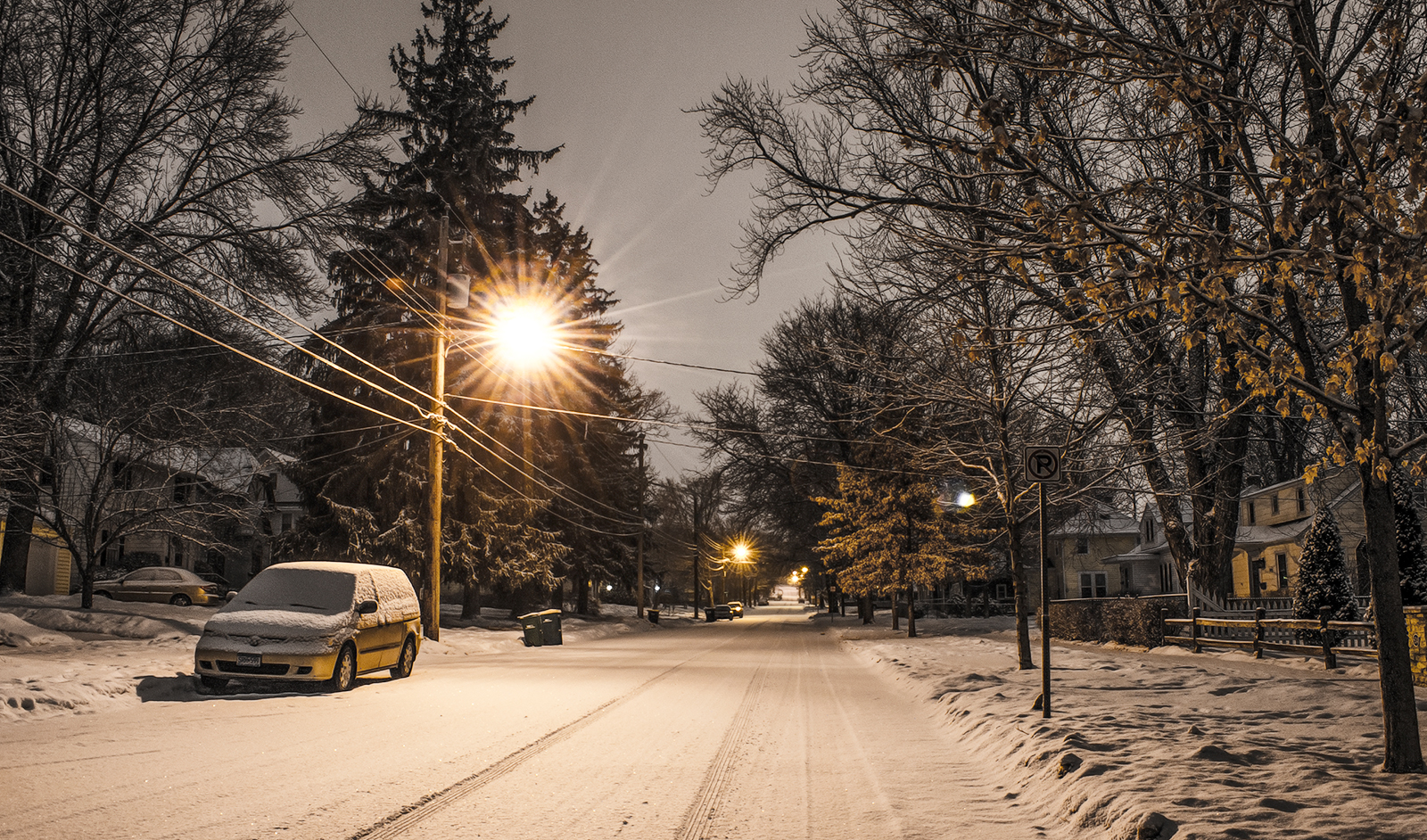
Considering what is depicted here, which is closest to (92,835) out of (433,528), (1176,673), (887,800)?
(887,800)

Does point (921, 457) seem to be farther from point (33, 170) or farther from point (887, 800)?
point (33, 170)

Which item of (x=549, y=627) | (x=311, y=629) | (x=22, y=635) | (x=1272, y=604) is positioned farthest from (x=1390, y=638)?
(x=1272, y=604)

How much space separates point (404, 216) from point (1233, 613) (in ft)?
93.6

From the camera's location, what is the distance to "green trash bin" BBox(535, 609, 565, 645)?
1101 inches

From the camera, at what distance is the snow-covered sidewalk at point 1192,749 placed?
5.49m

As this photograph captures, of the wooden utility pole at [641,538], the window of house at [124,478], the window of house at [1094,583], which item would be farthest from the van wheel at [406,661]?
the window of house at [1094,583]

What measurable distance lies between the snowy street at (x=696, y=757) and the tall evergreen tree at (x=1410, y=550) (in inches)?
258

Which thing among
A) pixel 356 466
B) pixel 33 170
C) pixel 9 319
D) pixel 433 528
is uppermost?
pixel 33 170

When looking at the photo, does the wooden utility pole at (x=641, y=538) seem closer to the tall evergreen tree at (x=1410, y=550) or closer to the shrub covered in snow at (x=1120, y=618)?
the shrub covered in snow at (x=1120, y=618)

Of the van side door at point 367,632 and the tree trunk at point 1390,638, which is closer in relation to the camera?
the tree trunk at point 1390,638

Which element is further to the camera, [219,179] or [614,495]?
[614,495]

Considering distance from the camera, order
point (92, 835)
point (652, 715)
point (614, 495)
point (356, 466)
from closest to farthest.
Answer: point (92, 835) < point (652, 715) < point (356, 466) < point (614, 495)

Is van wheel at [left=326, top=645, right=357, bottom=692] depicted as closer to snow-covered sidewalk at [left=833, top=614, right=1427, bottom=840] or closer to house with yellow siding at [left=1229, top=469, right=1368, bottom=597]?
snow-covered sidewalk at [left=833, top=614, right=1427, bottom=840]

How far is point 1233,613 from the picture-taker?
22.4 metres
